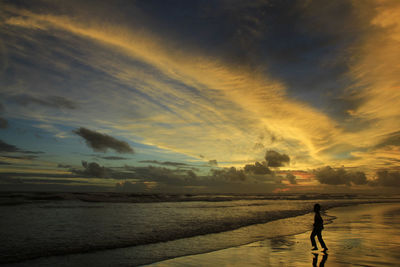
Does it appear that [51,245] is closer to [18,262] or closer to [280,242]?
[18,262]

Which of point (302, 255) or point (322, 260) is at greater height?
point (322, 260)

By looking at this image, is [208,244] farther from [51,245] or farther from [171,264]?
[51,245]

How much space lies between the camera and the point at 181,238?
17.6m

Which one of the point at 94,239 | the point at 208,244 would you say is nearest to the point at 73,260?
the point at 94,239

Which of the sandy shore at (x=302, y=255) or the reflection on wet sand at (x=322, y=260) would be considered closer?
the reflection on wet sand at (x=322, y=260)

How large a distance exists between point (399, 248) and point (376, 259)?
350 centimetres

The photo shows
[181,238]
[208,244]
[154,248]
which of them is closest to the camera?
[154,248]

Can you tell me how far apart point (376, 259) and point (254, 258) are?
511 centimetres

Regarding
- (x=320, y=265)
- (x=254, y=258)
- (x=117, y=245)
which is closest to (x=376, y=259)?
(x=320, y=265)

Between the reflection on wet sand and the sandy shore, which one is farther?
the sandy shore

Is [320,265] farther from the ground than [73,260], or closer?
farther from the ground

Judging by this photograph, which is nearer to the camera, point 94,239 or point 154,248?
point 154,248

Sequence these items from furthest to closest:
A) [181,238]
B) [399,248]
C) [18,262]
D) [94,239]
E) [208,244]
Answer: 1. [181,238]
2. [94,239]
3. [208,244]
4. [399,248]
5. [18,262]

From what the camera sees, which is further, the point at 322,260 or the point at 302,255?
the point at 302,255
